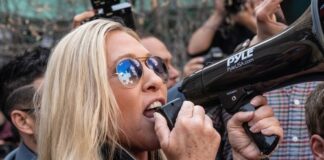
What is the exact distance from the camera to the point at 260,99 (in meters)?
2.69

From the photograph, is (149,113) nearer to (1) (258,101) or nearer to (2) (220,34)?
(1) (258,101)

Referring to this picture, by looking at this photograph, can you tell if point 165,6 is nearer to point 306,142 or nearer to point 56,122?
point 306,142

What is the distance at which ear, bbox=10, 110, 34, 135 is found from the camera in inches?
156

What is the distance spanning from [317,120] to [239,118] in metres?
0.44

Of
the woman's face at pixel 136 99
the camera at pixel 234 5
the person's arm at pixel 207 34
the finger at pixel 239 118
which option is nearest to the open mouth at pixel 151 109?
the woman's face at pixel 136 99

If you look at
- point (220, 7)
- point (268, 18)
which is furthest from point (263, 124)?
point (220, 7)

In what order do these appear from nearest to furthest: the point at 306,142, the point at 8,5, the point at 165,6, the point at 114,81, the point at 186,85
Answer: the point at 114,81, the point at 186,85, the point at 306,142, the point at 8,5, the point at 165,6

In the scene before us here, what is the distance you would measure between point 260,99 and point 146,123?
1.45 feet

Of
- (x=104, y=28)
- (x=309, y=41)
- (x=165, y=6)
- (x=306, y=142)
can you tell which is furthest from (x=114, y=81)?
(x=165, y=6)

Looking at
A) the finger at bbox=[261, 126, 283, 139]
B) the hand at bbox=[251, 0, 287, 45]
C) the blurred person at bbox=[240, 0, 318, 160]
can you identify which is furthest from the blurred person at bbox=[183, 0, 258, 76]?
the finger at bbox=[261, 126, 283, 139]

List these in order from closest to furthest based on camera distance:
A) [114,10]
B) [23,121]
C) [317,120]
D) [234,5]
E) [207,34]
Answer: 1. [317,120]
2. [114,10]
3. [23,121]
4. [234,5]
5. [207,34]

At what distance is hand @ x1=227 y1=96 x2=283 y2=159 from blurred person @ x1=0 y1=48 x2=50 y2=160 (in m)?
1.38

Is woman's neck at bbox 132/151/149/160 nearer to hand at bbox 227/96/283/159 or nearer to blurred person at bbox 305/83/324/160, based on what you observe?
hand at bbox 227/96/283/159

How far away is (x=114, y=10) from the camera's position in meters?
3.87
